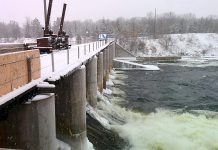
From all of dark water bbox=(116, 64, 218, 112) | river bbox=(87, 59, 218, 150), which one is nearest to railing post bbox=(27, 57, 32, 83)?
river bbox=(87, 59, 218, 150)

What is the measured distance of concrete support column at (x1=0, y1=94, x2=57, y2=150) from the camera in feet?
27.4

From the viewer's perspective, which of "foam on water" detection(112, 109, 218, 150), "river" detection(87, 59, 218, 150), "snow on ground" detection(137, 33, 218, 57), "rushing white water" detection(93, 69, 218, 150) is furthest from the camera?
"snow on ground" detection(137, 33, 218, 57)

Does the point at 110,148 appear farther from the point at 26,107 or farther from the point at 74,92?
the point at 26,107

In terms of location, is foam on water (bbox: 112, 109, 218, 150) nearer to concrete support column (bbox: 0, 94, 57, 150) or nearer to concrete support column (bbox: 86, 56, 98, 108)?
concrete support column (bbox: 86, 56, 98, 108)

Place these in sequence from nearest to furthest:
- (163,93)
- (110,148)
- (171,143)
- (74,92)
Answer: (74,92), (110,148), (171,143), (163,93)

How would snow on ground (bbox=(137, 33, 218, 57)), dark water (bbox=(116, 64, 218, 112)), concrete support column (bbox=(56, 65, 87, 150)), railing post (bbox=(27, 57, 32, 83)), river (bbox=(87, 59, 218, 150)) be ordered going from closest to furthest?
railing post (bbox=(27, 57, 32, 83)), concrete support column (bbox=(56, 65, 87, 150)), river (bbox=(87, 59, 218, 150)), dark water (bbox=(116, 64, 218, 112)), snow on ground (bbox=(137, 33, 218, 57))

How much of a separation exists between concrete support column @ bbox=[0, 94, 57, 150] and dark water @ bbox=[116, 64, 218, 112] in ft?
50.1

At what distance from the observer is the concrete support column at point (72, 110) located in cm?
1352

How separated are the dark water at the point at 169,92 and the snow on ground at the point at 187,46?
131ft

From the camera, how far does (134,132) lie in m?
17.7

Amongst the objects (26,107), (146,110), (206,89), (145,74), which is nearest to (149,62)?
(145,74)

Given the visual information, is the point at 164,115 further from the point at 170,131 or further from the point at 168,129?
the point at 170,131

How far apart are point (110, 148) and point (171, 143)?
3289mm

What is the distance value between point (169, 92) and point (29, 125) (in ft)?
79.1
